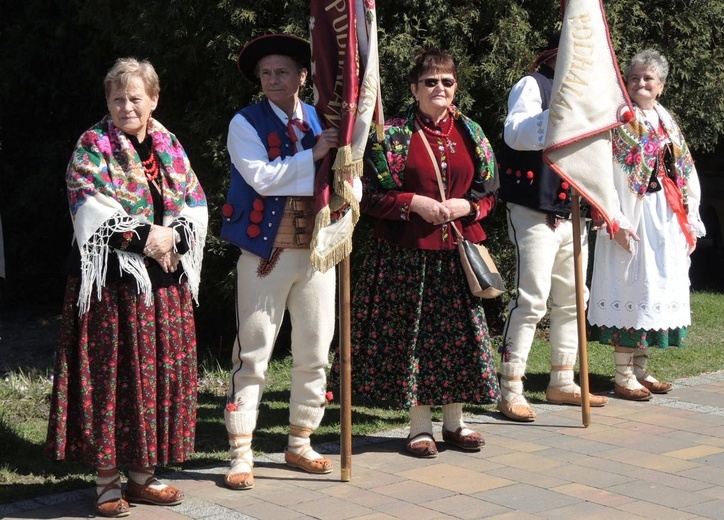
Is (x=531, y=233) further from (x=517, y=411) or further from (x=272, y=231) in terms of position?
(x=272, y=231)

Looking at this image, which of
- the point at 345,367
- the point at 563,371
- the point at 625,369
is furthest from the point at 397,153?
Answer: the point at 625,369

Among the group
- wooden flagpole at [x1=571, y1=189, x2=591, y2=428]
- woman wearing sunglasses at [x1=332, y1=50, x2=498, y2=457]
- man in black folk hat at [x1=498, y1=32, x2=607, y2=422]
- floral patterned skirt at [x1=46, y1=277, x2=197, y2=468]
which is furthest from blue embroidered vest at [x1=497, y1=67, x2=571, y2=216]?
floral patterned skirt at [x1=46, y1=277, x2=197, y2=468]

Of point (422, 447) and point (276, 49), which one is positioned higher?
point (276, 49)

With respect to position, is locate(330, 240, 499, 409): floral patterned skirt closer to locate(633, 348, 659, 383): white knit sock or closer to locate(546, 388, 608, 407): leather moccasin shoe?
locate(546, 388, 608, 407): leather moccasin shoe

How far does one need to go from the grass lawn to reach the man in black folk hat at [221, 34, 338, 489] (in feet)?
1.75

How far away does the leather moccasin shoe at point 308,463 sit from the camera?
5227mm

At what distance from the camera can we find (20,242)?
33.4 ft

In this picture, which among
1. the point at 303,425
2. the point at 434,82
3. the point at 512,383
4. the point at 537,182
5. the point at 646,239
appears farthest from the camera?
the point at 646,239

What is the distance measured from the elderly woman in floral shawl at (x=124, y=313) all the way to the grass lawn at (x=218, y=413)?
488mm

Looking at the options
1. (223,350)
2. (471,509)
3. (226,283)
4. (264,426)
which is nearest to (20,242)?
(223,350)

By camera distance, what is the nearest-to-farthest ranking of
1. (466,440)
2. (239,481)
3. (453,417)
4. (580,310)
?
(239,481)
(466,440)
(453,417)
(580,310)

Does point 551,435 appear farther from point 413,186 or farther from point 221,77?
point 221,77

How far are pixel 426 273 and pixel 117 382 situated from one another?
5.58 ft

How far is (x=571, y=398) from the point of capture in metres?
6.61
